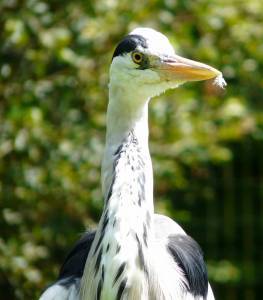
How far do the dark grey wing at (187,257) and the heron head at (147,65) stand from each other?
631 millimetres

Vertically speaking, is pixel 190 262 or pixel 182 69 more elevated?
pixel 182 69

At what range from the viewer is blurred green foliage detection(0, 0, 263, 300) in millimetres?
5465

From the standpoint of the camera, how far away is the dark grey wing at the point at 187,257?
4082mm

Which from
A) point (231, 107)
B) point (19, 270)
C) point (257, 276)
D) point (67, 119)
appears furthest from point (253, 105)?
point (257, 276)

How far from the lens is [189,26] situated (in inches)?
239

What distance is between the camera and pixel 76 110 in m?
5.71

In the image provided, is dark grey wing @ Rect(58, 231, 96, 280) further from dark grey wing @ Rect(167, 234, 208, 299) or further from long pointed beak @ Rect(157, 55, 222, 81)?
long pointed beak @ Rect(157, 55, 222, 81)

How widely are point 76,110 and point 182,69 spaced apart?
1.90 m

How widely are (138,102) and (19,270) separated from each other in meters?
1.88

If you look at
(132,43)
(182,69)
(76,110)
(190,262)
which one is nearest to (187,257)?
(190,262)

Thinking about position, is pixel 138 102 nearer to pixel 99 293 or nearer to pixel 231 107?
pixel 99 293

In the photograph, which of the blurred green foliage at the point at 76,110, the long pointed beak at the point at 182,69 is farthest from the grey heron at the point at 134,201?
the blurred green foliage at the point at 76,110

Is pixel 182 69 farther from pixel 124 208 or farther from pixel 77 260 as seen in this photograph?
pixel 77 260

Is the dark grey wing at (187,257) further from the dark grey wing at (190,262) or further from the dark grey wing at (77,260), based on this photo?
the dark grey wing at (77,260)
